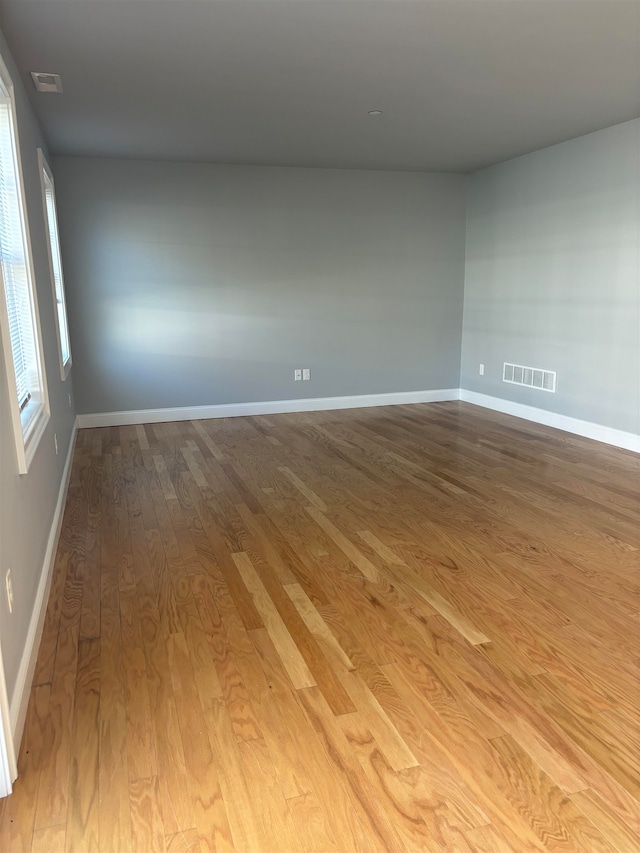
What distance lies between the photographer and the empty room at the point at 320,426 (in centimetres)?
163

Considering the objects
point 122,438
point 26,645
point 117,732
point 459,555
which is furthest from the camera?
point 122,438

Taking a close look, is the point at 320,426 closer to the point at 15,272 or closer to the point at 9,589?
the point at 15,272

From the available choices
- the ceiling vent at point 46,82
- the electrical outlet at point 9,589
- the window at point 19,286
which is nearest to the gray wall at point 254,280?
the ceiling vent at point 46,82

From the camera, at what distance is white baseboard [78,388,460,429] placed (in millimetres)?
5785

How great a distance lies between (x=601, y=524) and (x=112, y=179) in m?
4.87

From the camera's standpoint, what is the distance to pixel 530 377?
5770 millimetres

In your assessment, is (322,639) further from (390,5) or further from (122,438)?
(122,438)

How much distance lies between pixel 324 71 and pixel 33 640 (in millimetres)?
3042

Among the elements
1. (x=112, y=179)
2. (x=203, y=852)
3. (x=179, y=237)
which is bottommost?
(x=203, y=852)

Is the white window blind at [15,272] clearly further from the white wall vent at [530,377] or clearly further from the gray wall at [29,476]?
the white wall vent at [530,377]

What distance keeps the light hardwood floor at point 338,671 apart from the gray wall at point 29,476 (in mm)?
219

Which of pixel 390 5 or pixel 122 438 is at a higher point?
pixel 390 5

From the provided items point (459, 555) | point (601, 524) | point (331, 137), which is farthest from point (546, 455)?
point (331, 137)

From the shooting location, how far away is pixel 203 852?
1.39 metres
